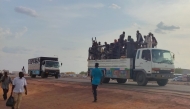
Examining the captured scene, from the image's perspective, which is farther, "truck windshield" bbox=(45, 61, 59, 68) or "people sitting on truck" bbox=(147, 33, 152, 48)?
"truck windshield" bbox=(45, 61, 59, 68)

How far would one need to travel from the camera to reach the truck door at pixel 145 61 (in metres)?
21.6

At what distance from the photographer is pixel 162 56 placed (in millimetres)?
21859

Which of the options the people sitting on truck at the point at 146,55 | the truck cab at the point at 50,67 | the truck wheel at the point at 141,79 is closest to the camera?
the people sitting on truck at the point at 146,55

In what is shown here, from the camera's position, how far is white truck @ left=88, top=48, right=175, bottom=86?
70.4ft

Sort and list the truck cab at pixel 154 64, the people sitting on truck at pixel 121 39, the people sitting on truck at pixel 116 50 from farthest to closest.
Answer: the people sitting on truck at pixel 116 50 < the people sitting on truck at pixel 121 39 < the truck cab at pixel 154 64

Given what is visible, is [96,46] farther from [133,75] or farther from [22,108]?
[22,108]

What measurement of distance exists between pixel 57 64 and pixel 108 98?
94.0 feet

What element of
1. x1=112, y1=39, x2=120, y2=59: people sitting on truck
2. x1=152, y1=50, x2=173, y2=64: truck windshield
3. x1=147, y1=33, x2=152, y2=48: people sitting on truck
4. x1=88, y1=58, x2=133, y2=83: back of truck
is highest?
x1=147, y1=33, x2=152, y2=48: people sitting on truck

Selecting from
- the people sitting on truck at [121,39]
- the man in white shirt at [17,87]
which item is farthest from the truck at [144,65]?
the man in white shirt at [17,87]

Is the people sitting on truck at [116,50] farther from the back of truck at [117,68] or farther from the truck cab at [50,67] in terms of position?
the truck cab at [50,67]

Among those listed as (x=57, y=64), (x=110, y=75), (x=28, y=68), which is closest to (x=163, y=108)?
Answer: (x=110, y=75)

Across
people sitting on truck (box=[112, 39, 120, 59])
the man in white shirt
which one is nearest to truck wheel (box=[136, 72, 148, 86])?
people sitting on truck (box=[112, 39, 120, 59])

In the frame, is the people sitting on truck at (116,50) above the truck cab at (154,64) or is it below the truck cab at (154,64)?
above

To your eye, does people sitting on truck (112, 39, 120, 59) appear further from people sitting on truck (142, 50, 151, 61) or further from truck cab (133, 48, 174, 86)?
people sitting on truck (142, 50, 151, 61)
